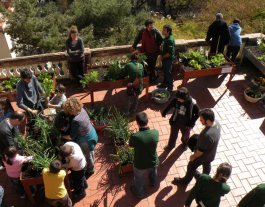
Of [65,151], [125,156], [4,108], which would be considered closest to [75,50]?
[4,108]

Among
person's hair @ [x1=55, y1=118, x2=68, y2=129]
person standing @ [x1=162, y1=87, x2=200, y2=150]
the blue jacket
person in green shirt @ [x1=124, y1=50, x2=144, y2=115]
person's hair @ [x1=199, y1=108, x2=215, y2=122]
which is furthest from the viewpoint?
the blue jacket

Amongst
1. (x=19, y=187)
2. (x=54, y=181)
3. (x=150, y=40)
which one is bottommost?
(x=19, y=187)

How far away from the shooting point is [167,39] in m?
6.24

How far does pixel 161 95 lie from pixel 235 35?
2913 mm

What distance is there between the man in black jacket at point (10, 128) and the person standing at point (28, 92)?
67cm

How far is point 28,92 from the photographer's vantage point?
5.15 meters

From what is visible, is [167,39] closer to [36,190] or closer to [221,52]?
[221,52]

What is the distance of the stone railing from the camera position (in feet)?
21.8

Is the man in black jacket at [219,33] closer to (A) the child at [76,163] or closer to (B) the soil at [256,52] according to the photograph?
(B) the soil at [256,52]

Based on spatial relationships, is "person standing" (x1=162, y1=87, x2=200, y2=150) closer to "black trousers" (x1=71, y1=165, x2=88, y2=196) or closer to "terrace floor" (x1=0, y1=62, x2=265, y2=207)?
"terrace floor" (x1=0, y1=62, x2=265, y2=207)

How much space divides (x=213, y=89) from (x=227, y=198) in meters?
3.37

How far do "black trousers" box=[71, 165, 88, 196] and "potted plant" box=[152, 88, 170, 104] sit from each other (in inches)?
115

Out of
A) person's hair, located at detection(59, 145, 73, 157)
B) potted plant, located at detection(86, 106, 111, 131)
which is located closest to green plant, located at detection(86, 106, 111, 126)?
potted plant, located at detection(86, 106, 111, 131)

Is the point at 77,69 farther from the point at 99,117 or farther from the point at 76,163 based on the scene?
the point at 76,163
